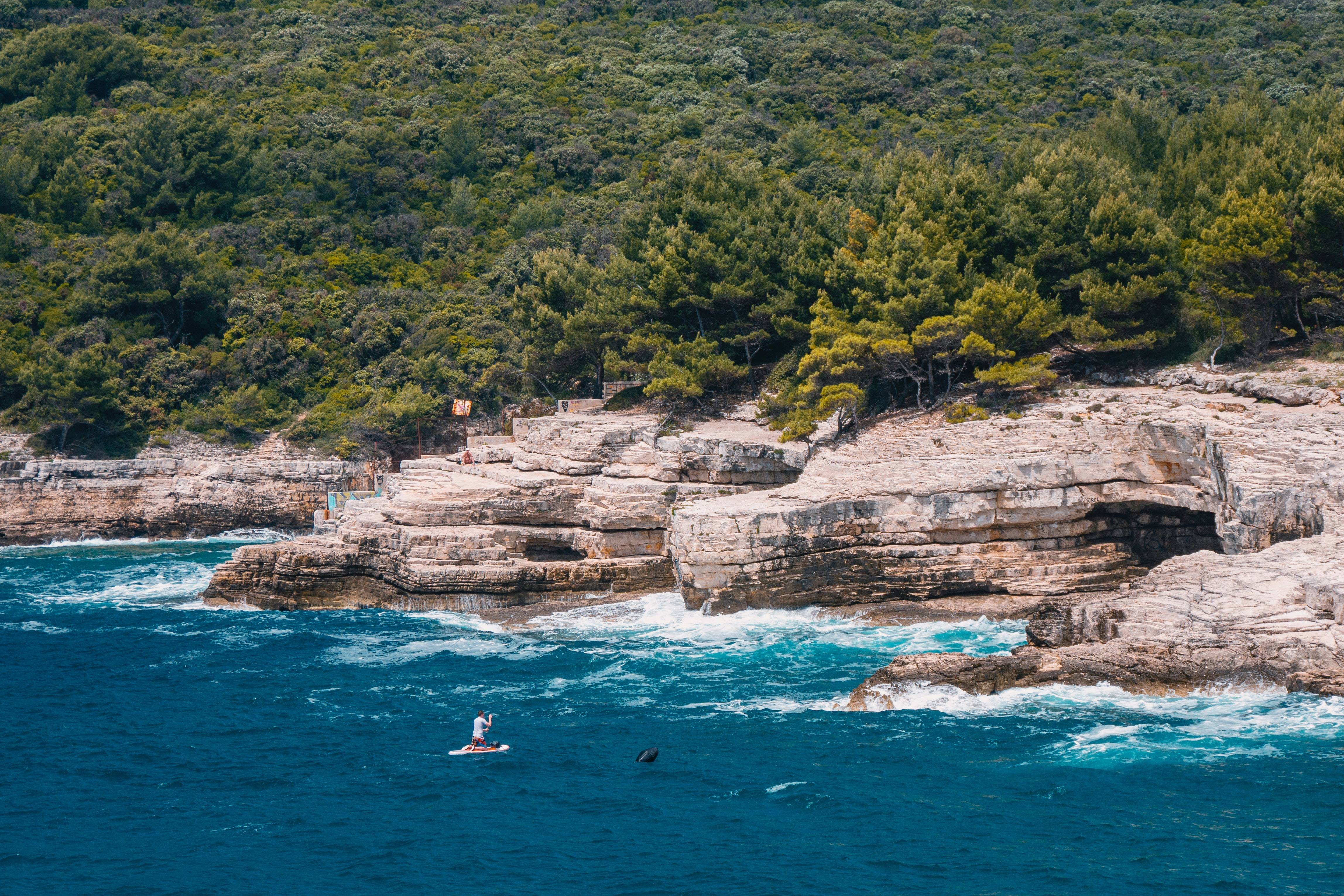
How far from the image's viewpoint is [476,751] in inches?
1122

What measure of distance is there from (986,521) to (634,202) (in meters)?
53.7

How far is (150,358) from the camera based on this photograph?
7575 cm

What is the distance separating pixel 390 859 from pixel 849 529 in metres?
20.3

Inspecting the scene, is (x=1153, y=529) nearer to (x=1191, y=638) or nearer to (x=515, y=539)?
(x=1191, y=638)

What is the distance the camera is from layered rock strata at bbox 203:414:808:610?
43219 millimetres

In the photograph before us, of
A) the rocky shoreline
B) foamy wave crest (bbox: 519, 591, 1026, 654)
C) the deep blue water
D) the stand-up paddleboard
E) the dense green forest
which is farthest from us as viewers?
the dense green forest

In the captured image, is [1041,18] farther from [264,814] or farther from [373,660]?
[264,814]

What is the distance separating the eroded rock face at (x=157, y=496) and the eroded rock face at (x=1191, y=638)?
46123 mm

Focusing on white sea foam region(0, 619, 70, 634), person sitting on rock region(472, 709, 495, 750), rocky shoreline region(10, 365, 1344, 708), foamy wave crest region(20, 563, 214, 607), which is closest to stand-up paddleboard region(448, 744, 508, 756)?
person sitting on rock region(472, 709, 495, 750)

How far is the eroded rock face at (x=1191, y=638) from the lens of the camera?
28.5 meters

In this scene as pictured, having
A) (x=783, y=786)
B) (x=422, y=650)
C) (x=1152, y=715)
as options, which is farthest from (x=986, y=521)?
(x=422, y=650)

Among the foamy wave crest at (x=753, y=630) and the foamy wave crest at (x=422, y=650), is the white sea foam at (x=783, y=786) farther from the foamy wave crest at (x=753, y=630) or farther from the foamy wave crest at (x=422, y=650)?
the foamy wave crest at (x=422, y=650)

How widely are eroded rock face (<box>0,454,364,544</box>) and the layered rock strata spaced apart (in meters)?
22.1

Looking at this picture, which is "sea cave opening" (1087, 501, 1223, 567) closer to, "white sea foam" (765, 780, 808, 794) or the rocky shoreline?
the rocky shoreline
